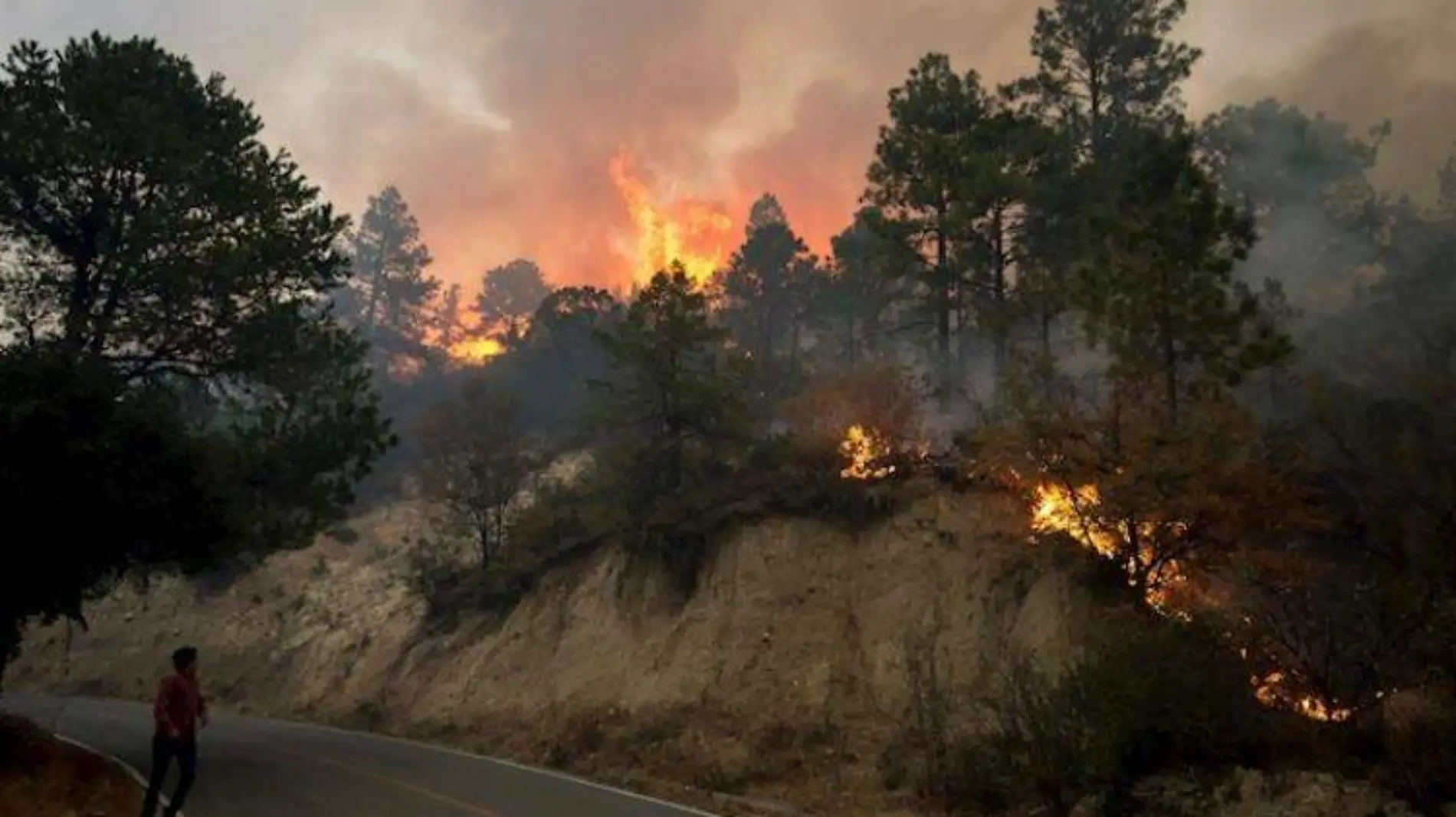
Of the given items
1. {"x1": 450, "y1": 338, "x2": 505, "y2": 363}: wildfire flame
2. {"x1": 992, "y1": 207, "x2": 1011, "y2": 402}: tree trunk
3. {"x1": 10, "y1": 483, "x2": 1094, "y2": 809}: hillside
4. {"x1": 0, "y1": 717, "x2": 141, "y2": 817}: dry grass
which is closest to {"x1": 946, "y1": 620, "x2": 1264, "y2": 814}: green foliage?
{"x1": 10, "y1": 483, "x2": 1094, "y2": 809}: hillside

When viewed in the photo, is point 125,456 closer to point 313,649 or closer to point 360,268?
point 313,649

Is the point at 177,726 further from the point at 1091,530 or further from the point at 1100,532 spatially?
the point at 1091,530

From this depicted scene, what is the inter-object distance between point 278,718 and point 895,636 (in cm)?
2311

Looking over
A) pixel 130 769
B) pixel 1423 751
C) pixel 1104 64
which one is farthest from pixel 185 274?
pixel 1104 64

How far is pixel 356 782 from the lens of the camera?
1822 cm

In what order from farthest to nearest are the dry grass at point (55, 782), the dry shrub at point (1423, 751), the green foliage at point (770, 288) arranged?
the green foliage at point (770, 288) → the dry grass at point (55, 782) → the dry shrub at point (1423, 751)

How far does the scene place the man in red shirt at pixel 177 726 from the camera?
43.0 feet

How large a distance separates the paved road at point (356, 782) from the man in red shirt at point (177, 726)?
5.92ft

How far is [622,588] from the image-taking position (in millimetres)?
30891

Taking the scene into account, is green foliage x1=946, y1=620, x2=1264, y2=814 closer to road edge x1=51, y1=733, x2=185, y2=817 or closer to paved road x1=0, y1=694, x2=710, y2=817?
paved road x1=0, y1=694, x2=710, y2=817

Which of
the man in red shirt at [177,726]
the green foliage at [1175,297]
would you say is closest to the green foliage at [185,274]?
the man in red shirt at [177,726]

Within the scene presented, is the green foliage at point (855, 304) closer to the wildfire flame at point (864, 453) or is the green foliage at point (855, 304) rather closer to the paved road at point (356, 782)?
the wildfire flame at point (864, 453)

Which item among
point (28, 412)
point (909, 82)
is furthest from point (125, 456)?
point (909, 82)

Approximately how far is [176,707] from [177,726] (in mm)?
244
